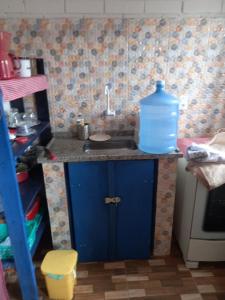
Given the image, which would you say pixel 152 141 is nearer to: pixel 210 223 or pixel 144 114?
pixel 144 114

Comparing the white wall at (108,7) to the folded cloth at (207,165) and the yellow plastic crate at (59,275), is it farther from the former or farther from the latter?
the yellow plastic crate at (59,275)

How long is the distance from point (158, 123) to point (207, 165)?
0.47 metres

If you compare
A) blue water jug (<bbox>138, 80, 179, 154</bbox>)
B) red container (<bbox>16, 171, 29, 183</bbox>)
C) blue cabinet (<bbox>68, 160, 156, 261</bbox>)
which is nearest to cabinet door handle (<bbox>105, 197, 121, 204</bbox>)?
blue cabinet (<bbox>68, 160, 156, 261</bbox>)

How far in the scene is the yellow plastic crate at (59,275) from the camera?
1345 millimetres

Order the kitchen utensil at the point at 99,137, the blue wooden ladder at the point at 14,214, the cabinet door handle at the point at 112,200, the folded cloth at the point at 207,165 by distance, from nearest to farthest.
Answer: the blue wooden ladder at the point at 14,214, the folded cloth at the point at 207,165, the cabinet door handle at the point at 112,200, the kitchen utensil at the point at 99,137

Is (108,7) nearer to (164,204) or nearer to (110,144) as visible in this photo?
(110,144)

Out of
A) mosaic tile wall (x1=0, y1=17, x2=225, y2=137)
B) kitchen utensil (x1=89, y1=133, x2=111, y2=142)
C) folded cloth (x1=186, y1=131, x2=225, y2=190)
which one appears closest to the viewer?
folded cloth (x1=186, y1=131, x2=225, y2=190)

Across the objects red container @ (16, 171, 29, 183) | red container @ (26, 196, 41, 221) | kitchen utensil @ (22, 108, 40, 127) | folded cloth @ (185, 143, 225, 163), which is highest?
kitchen utensil @ (22, 108, 40, 127)

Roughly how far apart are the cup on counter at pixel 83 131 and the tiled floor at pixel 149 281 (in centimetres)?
96

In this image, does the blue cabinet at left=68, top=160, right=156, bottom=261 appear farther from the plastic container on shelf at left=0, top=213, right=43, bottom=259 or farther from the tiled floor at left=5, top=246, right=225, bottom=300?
the plastic container on shelf at left=0, top=213, right=43, bottom=259

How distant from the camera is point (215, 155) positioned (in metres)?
1.36

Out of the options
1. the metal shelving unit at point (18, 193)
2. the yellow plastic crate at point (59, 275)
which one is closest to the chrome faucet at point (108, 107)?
the metal shelving unit at point (18, 193)

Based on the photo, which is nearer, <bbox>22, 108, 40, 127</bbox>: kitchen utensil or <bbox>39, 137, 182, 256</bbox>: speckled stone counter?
<bbox>39, 137, 182, 256</bbox>: speckled stone counter

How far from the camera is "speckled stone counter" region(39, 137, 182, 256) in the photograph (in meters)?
1.42
